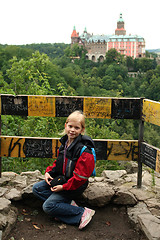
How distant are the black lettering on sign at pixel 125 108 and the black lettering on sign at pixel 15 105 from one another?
1.00m

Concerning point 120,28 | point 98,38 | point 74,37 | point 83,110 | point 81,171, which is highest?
point 120,28

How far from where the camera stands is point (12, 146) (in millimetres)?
3242

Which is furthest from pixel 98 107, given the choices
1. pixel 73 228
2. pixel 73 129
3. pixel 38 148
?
pixel 73 228

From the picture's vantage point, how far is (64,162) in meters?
2.71

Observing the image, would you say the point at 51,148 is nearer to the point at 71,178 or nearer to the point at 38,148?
the point at 38,148

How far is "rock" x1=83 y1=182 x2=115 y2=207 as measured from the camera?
2.92 m

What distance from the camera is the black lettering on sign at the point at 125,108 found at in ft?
10.2

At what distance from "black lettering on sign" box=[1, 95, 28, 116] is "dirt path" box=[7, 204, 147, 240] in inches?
41.6

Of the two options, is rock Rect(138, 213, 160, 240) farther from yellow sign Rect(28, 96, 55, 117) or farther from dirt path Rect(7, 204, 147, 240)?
yellow sign Rect(28, 96, 55, 117)

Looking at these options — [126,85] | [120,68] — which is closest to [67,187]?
[126,85]

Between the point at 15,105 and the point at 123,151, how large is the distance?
133cm

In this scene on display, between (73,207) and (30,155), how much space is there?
87cm

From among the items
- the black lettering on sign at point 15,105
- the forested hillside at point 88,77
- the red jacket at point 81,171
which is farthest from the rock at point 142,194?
the forested hillside at point 88,77

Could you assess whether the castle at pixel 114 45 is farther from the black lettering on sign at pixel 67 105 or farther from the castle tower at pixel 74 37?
the black lettering on sign at pixel 67 105
